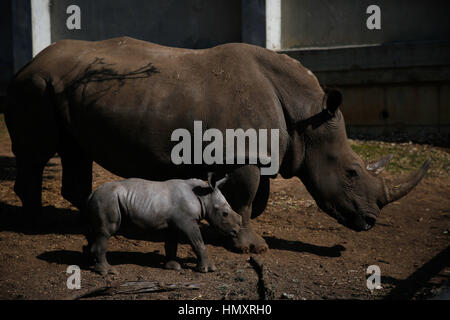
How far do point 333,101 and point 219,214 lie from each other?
1.73m

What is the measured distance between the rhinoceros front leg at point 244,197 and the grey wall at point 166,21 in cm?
790

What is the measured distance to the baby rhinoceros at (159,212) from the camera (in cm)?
433

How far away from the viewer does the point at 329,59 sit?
11.2m

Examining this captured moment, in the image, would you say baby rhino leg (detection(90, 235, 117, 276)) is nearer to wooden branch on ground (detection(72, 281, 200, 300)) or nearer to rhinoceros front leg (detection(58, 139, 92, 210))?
wooden branch on ground (detection(72, 281, 200, 300))

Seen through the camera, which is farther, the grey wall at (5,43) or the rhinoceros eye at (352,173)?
the grey wall at (5,43)

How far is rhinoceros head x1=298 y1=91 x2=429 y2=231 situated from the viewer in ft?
18.0

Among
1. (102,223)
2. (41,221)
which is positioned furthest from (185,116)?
(41,221)

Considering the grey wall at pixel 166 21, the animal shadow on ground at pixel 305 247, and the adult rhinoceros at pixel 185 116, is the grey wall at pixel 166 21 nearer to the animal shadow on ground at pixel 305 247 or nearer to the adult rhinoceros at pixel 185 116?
the adult rhinoceros at pixel 185 116

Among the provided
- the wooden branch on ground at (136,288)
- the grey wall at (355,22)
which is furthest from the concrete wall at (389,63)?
the wooden branch on ground at (136,288)

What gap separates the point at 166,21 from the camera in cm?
1282

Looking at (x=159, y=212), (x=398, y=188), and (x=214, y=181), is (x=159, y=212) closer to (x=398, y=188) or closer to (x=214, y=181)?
(x=214, y=181)

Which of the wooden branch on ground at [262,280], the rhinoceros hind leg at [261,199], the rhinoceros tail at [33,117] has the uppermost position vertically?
the rhinoceros tail at [33,117]
